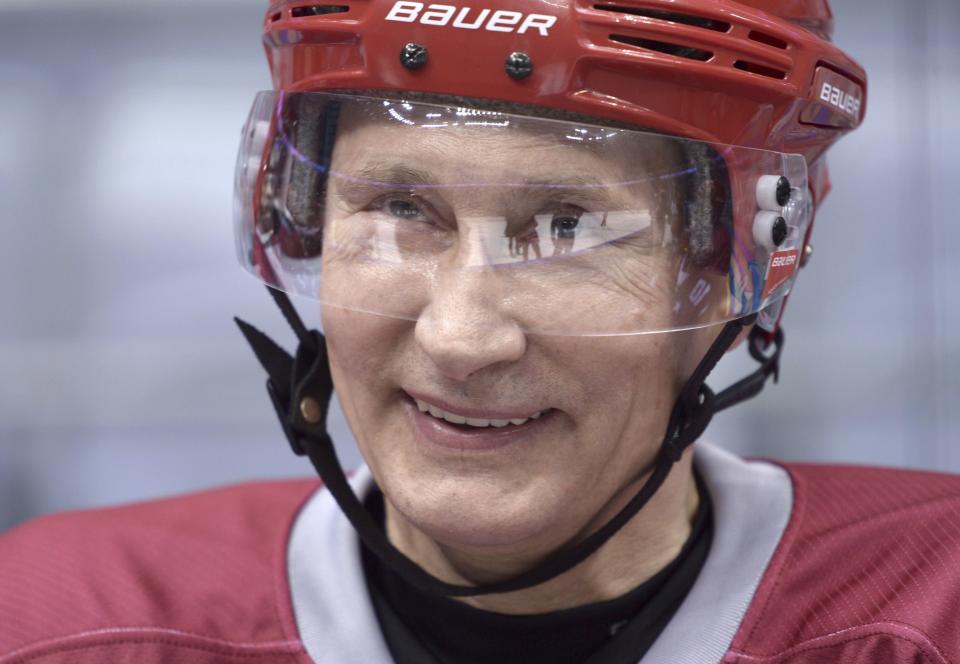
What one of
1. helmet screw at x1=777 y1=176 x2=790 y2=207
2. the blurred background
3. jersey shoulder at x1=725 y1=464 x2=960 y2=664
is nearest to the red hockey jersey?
jersey shoulder at x1=725 y1=464 x2=960 y2=664

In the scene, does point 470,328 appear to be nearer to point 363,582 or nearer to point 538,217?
point 538,217

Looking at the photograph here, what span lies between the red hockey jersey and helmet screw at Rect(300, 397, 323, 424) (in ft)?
0.47

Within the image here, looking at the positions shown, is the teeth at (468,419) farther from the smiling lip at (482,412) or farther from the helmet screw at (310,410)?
the helmet screw at (310,410)

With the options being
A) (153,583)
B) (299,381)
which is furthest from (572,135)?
(153,583)

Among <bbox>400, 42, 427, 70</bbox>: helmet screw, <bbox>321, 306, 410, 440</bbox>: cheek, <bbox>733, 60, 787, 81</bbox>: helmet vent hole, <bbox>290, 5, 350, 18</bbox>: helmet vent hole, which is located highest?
<bbox>290, 5, 350, 18</bbox>: helmet vent hole

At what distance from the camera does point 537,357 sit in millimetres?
1118

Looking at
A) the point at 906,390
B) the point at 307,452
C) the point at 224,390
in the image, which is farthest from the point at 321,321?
the point at 906,390

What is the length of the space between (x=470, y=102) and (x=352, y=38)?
0.14 meters

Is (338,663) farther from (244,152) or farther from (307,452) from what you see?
(244,152)

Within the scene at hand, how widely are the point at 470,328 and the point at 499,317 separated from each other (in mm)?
32

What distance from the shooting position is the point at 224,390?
Result: 2666 mm

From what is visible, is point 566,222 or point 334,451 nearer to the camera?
point 566,222

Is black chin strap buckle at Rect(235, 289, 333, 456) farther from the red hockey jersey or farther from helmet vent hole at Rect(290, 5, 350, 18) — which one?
helmet vent hole at Rect(290, 5, 350, 18)

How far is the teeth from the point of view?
3.75 feet
